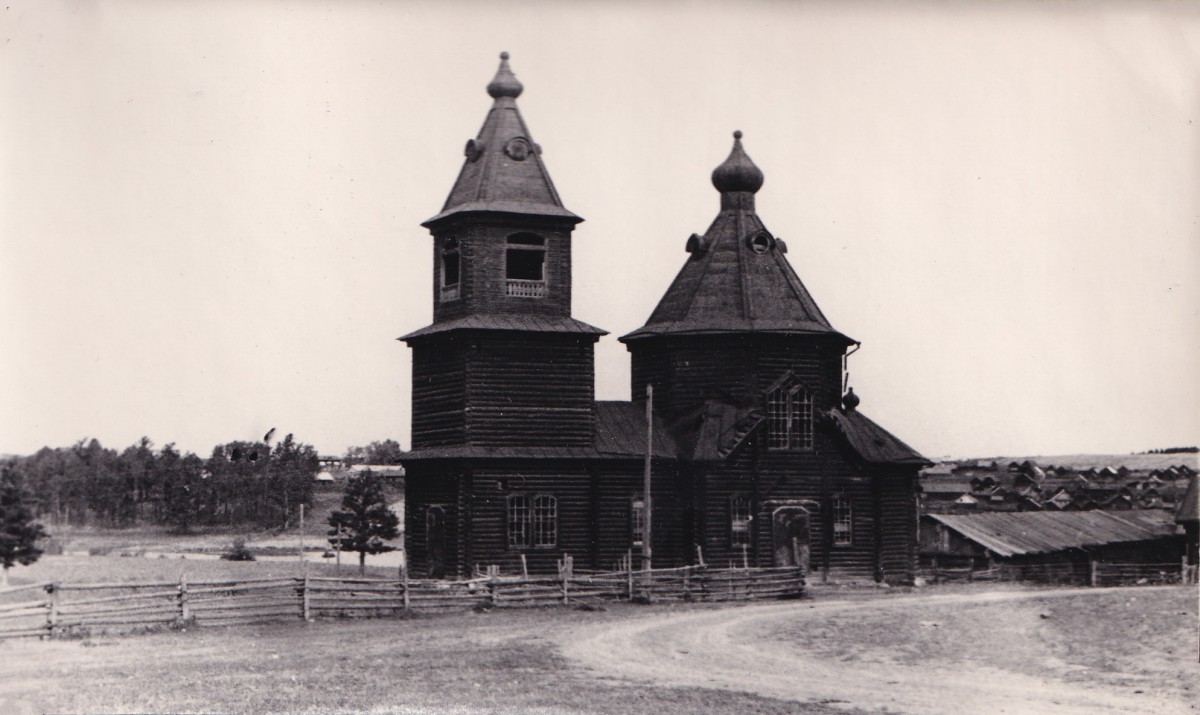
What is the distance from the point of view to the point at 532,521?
122 feet

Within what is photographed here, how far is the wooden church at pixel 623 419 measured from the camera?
121ft

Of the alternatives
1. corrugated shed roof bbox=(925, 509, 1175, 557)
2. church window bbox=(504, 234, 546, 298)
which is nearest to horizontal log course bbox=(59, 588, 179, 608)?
church window bbox=(504, 234, 546, 298)

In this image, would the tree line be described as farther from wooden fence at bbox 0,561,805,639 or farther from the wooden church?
the wooden church

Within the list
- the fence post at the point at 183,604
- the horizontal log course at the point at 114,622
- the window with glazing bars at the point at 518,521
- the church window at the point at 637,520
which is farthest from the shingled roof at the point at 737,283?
the horizontal log course at the point at 114,622

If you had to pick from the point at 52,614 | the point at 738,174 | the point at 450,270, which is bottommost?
the point at 52,614

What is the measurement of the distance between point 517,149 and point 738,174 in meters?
8.85

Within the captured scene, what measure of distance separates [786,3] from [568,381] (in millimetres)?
17286

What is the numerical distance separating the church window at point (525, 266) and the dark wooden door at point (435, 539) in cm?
625

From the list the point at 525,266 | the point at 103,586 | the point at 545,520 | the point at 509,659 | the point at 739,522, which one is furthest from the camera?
the point at 739,522

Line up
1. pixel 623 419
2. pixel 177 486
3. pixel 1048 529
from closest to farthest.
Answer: pixel 623 419 → pixel 1048 529 → pixel 177 486

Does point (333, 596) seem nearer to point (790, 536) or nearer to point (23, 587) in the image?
point (23, 587)

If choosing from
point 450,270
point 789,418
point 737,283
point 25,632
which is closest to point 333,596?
point 25,632

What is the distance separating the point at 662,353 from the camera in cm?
4253

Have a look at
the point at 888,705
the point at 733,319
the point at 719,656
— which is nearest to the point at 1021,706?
the point at 888,705
